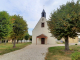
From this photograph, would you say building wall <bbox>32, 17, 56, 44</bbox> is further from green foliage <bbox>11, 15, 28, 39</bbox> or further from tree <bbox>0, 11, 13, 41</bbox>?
A: tree <bbox>0, 11, 13, 41</bbox>

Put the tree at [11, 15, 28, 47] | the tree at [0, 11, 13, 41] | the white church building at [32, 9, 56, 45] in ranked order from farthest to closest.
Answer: the white church building at [32, 9, 56, 45]
the tree at [11, 15, 28, 47]
the tree at [0, 11, 13, 41]

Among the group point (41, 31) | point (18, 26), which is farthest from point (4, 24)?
point (41, 31)

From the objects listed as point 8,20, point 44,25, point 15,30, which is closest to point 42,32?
point 44,25

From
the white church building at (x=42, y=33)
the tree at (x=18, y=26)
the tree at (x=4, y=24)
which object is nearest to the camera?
the tree at (x=4, y=24)

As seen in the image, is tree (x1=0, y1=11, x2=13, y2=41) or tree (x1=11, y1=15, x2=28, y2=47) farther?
tree (x1=11, y1=15, x2=28, y2=47)

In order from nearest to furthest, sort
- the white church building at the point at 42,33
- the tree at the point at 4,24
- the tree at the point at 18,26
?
the tree at the point at 4,24
the tree at the point at 18,26
the white church building at the point at 42,33

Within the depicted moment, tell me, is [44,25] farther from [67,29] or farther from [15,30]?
[67,29]

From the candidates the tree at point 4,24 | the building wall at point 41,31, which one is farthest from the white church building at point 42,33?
the tree at point 4,24

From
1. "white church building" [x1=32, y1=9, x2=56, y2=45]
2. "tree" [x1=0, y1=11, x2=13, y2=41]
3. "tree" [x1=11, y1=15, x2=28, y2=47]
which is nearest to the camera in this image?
"tree" [x1=0, y1=11, x2=13, y2=41]

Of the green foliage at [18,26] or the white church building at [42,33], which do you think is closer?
the green foliage at [18,26]

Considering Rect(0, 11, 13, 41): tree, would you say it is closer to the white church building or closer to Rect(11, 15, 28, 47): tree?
Rect(11, 15, 28, 47): tree

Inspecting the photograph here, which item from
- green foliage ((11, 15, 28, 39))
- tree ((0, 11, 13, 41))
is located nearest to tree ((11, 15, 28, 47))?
green foliage ((11, 15, 28, 39))

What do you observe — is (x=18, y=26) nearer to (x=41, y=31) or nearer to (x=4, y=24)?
(x=4, y=24)

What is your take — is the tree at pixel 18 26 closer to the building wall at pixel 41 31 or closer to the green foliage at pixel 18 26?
the green foliage at pixel 18 26
